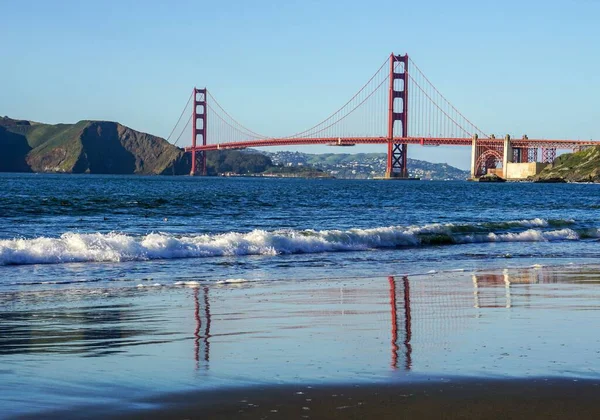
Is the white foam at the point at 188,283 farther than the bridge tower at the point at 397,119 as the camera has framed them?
No

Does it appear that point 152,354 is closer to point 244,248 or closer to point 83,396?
point 83,396

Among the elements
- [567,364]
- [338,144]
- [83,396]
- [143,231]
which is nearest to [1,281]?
[83,396]

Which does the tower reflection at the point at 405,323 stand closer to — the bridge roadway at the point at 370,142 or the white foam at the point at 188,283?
the white foam at the point at 188,283

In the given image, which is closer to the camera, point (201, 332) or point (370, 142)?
point (201, 332)

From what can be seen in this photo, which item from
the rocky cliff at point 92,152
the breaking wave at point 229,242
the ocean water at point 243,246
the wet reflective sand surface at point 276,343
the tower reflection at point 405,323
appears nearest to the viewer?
the wet reflective sand surface at point 276,343

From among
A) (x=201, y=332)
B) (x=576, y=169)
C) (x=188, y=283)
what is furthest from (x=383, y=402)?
(x=576, y=169)

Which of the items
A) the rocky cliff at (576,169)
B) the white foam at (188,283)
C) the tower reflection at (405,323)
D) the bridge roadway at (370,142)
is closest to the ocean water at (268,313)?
the tower reflection at (405,323)

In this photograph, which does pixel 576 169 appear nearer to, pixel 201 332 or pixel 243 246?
pixel 243 246
